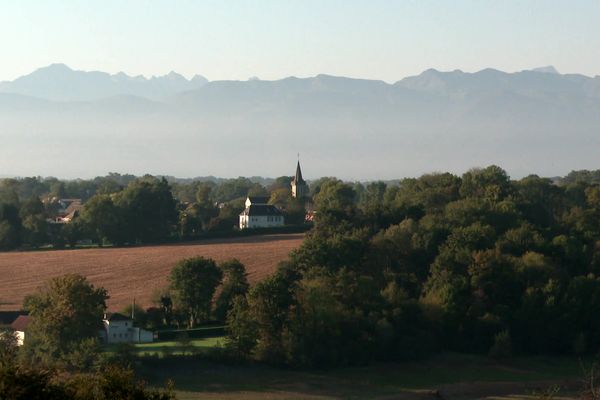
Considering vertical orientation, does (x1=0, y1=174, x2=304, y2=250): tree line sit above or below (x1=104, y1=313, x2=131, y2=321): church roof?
above

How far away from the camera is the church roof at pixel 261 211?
345 feet

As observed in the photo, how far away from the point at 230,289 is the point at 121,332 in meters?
6.85

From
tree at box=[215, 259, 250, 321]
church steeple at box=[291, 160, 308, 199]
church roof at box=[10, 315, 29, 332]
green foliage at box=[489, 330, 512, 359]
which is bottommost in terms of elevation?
green foliage at box=[489, 330, 512, 359]

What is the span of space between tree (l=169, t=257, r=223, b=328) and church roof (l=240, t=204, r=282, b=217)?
47.7 metres

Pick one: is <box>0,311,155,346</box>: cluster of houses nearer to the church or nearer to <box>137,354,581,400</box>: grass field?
<box>137,354,581,400</box>: grass field

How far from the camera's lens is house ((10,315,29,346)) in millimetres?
49891

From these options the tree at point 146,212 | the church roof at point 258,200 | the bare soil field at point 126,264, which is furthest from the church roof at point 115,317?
the church roof at point 258,200

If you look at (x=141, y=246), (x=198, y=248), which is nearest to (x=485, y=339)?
(x=198, y=248)

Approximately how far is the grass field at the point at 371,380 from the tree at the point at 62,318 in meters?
3.70

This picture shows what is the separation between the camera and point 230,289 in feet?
188

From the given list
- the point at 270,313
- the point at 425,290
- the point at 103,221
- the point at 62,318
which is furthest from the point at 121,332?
the point at 103,221

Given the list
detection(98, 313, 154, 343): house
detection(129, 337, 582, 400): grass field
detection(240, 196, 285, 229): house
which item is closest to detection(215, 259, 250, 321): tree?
detection(129, 337, 582, 400): grass field

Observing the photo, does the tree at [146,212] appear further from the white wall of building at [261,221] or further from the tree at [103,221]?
the white wall of building at [261,221]

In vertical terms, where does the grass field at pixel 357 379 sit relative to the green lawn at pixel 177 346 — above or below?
below
